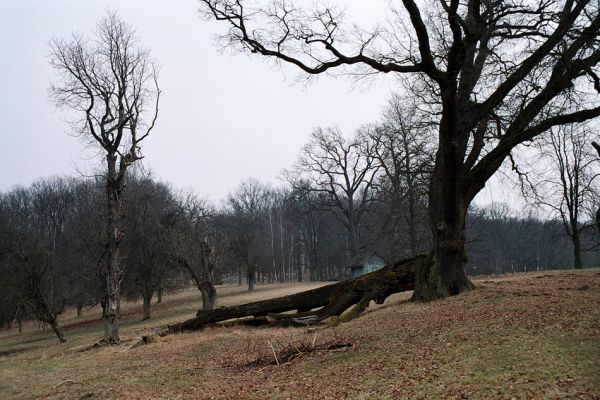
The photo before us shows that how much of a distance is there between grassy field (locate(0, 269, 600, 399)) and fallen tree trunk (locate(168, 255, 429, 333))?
1463 millimetres

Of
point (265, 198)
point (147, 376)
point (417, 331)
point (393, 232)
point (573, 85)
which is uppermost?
point (265, 198)

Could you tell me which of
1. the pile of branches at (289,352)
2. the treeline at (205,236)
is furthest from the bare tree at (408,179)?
the pile of branches at (289,352)

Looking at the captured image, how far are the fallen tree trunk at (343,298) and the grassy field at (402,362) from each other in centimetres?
146

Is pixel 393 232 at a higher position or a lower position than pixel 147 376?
higher

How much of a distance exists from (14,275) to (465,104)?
27545 mm

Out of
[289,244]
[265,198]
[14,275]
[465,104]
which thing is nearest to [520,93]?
[465,104]

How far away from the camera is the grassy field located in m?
5.79

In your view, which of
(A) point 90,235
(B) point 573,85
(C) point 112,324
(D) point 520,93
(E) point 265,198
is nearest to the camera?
(B) point 573,85

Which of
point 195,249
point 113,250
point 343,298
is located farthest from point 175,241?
point 343,298

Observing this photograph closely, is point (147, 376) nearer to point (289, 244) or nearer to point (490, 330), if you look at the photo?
point (490, 330)

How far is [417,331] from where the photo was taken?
367 inches

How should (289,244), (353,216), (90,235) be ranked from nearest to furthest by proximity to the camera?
(90,235)
(353,216)
(289,244)

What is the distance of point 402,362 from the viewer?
7.38m

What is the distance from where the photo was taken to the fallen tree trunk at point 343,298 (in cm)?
1465
